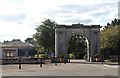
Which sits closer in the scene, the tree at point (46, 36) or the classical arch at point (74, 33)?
the classical arch at point (74, 33)

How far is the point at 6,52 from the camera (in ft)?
252

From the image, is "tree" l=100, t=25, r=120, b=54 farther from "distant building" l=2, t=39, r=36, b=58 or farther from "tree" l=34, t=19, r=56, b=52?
"tree" l=34, t=19, r=56, b=52

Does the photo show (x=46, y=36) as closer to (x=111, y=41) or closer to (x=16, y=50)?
(x=16, y=50)

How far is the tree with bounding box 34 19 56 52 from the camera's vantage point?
94125 millimetres

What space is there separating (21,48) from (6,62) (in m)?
22.0

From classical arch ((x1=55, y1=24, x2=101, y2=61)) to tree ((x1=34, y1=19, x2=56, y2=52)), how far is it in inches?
1316

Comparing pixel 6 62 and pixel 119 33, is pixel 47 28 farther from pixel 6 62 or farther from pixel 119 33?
pixel 6 62

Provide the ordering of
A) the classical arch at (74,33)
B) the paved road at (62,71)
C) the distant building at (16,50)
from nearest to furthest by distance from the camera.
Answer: the paved road at (62,71) → the classical arch at (74,33) → the distant building at (16,50)

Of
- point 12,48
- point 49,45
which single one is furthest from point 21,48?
point 49,45

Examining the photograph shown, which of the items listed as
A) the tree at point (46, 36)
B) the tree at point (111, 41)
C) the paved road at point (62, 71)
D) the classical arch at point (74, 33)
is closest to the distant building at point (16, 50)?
the tree at point (46, 36)

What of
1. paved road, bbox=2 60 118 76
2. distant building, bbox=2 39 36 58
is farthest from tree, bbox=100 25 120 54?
paved road, bbox=2 60 118 76

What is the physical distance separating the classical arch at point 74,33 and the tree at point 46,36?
33434mm

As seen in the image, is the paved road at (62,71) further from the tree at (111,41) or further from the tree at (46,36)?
the tree at (46,36)

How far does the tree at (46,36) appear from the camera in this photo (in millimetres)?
94125
